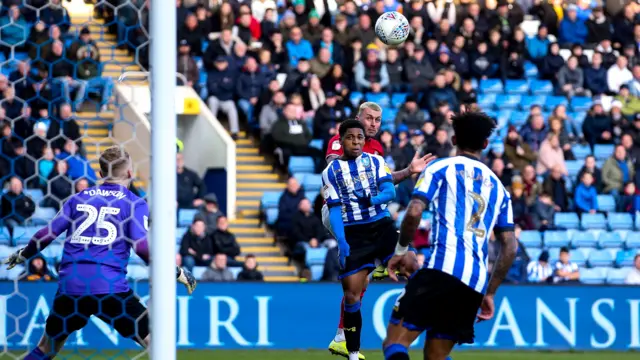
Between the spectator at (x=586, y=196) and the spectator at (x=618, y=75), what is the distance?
286 cm

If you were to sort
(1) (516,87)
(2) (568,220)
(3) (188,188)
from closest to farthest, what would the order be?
(3) (188,188), (2) (568,220), (1) (516,87)

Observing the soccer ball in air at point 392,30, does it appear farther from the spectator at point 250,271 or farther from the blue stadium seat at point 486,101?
the blue stadium seat at point 486,101

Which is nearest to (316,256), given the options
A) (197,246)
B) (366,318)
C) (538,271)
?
(197,246)

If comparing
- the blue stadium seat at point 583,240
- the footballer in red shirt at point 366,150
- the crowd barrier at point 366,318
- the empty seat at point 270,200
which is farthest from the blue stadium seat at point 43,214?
the blue stadium seat at point 583,240

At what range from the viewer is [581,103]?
61.0 feet

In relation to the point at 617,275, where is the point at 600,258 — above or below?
above

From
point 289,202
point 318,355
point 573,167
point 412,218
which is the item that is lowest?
point 318,355

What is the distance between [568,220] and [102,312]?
10356mm

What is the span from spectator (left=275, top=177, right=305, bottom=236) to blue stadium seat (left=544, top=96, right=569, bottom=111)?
5.23m

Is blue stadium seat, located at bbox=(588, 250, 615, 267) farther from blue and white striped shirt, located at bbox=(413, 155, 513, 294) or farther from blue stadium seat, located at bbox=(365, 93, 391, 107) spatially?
blue and white striped shirt, located at bbox=(413, 155, 513, 294)

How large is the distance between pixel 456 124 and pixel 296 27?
37.9 feet

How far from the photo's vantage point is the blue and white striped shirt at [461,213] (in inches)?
249

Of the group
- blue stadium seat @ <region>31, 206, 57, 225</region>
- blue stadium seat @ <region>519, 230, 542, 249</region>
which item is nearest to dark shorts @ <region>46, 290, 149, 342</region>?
blue stadium seat @ <region>31, 206, 57, 225</region>

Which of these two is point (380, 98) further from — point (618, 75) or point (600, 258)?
point (618, 75)
